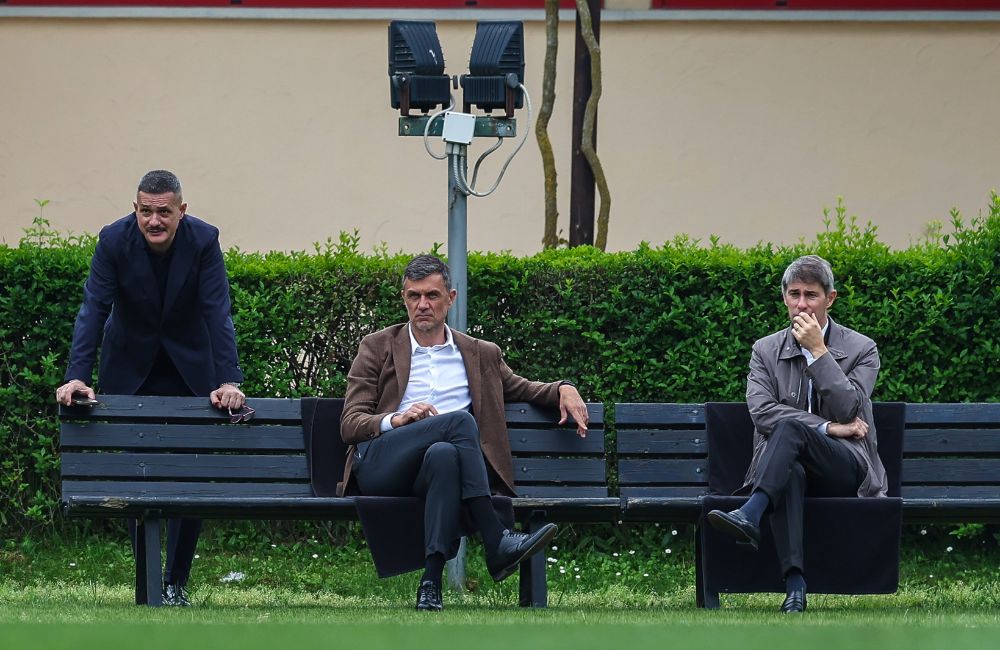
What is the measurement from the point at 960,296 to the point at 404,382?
283 cm

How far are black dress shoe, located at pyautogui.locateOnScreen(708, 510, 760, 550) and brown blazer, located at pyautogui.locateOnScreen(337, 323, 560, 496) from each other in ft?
3.22

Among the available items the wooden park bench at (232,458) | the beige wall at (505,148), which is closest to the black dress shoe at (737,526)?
the wooden park bench at (232,458)

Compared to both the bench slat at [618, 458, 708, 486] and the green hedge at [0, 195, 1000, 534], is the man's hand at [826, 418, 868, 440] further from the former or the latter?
the green hedge at [0, 195, 1000, 534]

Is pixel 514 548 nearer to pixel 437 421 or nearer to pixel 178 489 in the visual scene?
pixel 437 421

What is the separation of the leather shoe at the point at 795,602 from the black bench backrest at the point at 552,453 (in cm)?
111

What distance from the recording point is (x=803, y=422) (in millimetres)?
7121

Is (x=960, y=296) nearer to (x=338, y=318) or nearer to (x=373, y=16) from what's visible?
(x=338, y=318)

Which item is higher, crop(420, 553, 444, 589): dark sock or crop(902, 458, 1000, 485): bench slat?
crop(902, 458, 1000, 485): bench slat

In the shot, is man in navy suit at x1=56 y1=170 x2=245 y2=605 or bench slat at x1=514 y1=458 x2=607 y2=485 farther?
bench slat at x1=514 y1=458 x2=607 y2=485

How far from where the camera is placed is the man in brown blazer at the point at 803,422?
6.82 meters

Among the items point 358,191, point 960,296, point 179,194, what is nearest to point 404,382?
point 179,194

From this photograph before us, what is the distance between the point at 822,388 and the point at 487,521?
1475mm

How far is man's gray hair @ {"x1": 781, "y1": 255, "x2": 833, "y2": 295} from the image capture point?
7332 mm

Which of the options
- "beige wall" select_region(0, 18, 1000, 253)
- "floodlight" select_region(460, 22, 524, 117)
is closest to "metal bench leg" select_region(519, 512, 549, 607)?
"floodlight" select_region(460, 22, 524, 117)
